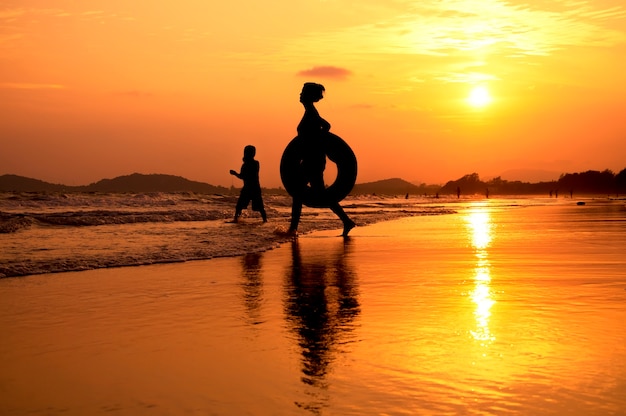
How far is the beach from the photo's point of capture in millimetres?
3604

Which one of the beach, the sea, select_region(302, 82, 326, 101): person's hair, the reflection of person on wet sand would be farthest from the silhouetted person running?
the beach

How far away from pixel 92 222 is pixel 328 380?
56.0 ft

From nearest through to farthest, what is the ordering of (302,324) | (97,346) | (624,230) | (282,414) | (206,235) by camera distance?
(282,414) → (97,346) → (302,324) → (206,235) → (624,230)

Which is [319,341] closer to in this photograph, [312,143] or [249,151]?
[312,143]

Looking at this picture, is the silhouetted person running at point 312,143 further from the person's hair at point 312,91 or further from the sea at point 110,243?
the sea at point 110,243

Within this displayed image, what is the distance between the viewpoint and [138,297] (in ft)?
23.1

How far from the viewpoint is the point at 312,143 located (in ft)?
52.0

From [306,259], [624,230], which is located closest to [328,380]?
[306,259]

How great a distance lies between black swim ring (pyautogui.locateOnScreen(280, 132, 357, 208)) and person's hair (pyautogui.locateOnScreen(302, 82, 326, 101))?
0.87m

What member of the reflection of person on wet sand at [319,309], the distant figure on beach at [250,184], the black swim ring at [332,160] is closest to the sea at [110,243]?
the black swim ring at [332,160]

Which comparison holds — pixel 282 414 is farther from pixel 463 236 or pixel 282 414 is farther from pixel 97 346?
pixel 463 236

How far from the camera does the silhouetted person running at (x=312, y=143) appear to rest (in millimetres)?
15695

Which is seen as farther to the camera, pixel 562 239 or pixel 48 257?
pixel 562 239

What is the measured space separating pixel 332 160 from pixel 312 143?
935 millimetres
